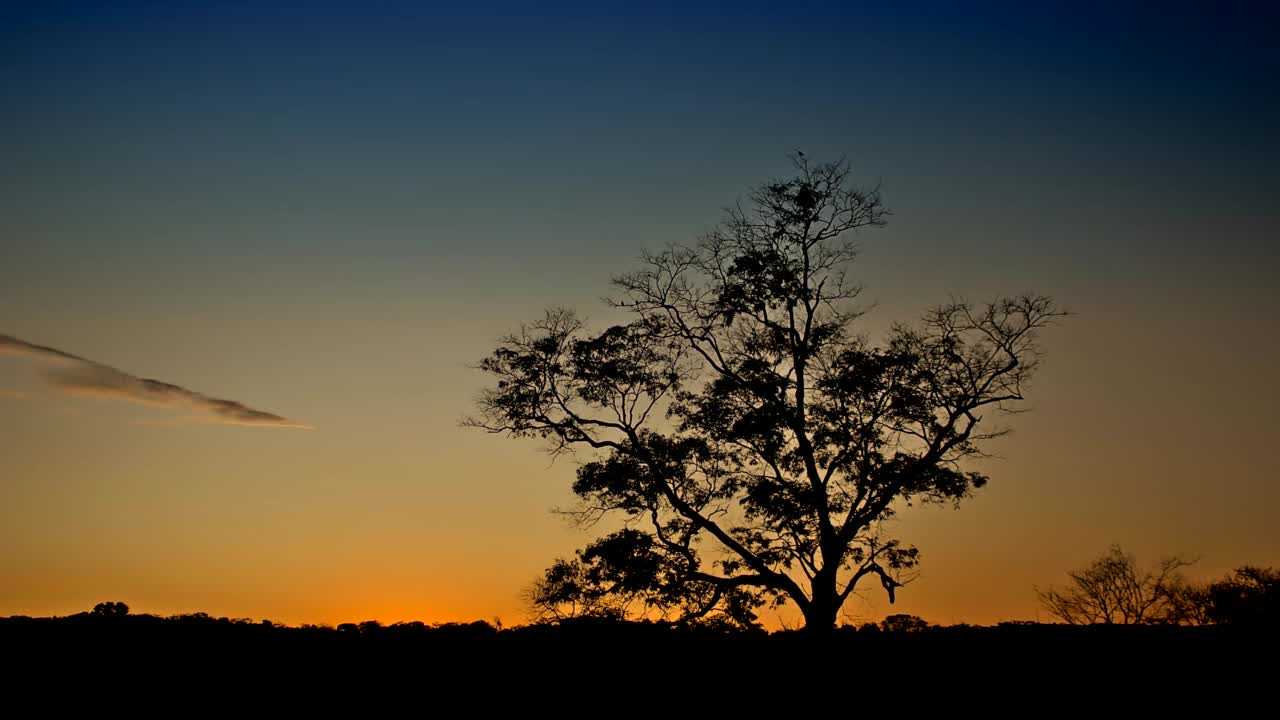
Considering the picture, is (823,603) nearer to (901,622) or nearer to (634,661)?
(901,622)

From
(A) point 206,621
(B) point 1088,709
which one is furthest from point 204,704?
(B) point 1088,709

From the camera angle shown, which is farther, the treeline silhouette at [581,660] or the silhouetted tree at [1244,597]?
the silhouetted tree at [1244,597]

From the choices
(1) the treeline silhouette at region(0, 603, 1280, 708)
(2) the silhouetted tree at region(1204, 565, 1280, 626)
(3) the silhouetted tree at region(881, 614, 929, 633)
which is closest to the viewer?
(1) the treeline silhouette at region(0, 603, 1280, 708)

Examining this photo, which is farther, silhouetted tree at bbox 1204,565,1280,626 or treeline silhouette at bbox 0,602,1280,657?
silhouetted tree at bbox 1204,565,1280,626

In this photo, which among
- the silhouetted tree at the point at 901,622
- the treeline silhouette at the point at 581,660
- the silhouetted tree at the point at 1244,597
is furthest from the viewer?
the silhouetted tree at the point at 1244,597

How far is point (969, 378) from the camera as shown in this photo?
26719mm

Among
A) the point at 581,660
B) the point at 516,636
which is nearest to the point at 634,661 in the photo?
the point at 581,660

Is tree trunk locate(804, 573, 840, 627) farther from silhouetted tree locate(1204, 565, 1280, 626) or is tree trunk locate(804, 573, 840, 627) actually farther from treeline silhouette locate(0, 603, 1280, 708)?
silhouetted tree locate(1204, 565, 1280, 626)

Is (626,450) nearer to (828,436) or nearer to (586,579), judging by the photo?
(586,579)

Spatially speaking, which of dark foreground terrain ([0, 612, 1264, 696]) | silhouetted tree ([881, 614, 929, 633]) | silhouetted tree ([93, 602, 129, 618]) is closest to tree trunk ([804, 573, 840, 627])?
silhouetted tree ([881, 614, 929, 633])

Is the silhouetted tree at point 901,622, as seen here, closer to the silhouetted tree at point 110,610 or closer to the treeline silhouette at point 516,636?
the treeline silhouette at point 516,636

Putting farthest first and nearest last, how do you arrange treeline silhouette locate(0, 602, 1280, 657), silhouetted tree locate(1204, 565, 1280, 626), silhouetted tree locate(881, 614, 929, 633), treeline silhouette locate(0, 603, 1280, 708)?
silhouetted tree locate(1204, 565, 1280, 626)
silhouetted tree locate(881, 614, 929, 633)
treeline silhouette locate(0, 602, 1280, 657)
treeline silhouette locate(0, 603, 1280, 708)

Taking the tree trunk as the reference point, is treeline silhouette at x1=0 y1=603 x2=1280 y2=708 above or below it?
below

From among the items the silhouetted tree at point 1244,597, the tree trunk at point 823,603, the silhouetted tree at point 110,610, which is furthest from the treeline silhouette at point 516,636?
the silhouetted tree at point 1244,597
